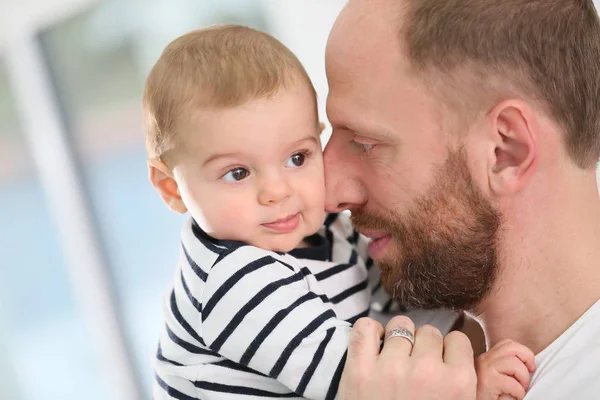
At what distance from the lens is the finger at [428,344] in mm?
1098

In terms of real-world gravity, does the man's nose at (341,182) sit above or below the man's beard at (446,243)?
above

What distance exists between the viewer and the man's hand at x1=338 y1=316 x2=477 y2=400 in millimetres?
1063

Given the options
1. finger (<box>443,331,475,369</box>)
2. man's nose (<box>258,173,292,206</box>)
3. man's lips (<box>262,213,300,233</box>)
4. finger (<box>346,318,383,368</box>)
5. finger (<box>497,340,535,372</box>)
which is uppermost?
man's nose (<box>258,173,292,206</box>)

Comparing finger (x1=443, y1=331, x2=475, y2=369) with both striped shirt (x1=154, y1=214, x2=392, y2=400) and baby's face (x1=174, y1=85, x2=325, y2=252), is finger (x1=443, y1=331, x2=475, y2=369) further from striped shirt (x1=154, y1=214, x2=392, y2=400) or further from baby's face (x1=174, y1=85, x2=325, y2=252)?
baby's face (x1=174, y1=85, x2=325, y2=252)

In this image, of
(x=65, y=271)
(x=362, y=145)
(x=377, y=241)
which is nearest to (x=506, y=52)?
(x=362, y=145)

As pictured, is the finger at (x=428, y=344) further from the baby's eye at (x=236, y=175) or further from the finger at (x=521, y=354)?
the baby's eye at (x=236, y=175)

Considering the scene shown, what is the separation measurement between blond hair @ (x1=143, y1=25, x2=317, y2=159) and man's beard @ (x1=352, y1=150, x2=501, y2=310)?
0.29 meters

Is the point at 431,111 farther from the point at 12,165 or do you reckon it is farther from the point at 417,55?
the point at 12,165

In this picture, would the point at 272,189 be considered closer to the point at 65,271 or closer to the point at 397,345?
the point at 397,345

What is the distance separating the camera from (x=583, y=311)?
47.6 inches

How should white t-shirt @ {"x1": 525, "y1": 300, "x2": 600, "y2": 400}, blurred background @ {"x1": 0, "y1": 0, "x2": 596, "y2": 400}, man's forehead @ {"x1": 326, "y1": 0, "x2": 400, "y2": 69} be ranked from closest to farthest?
white t-shirt @ {"x1": 525, "y1": 300, "x2": 600, "y2": 400}
man's forehead @ {"x1": 326, "y1": 0, "x2": 400, "y2": 69}
blurred background @ {"x1": 0, "y1": 0, "x2": 596, "y2": 400}

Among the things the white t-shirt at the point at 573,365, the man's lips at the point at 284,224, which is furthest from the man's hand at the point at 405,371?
the man's lips at the point at 284,224

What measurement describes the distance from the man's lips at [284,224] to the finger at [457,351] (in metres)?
0.31

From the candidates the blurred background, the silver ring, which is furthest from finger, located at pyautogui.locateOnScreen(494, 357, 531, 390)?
the blurred background
